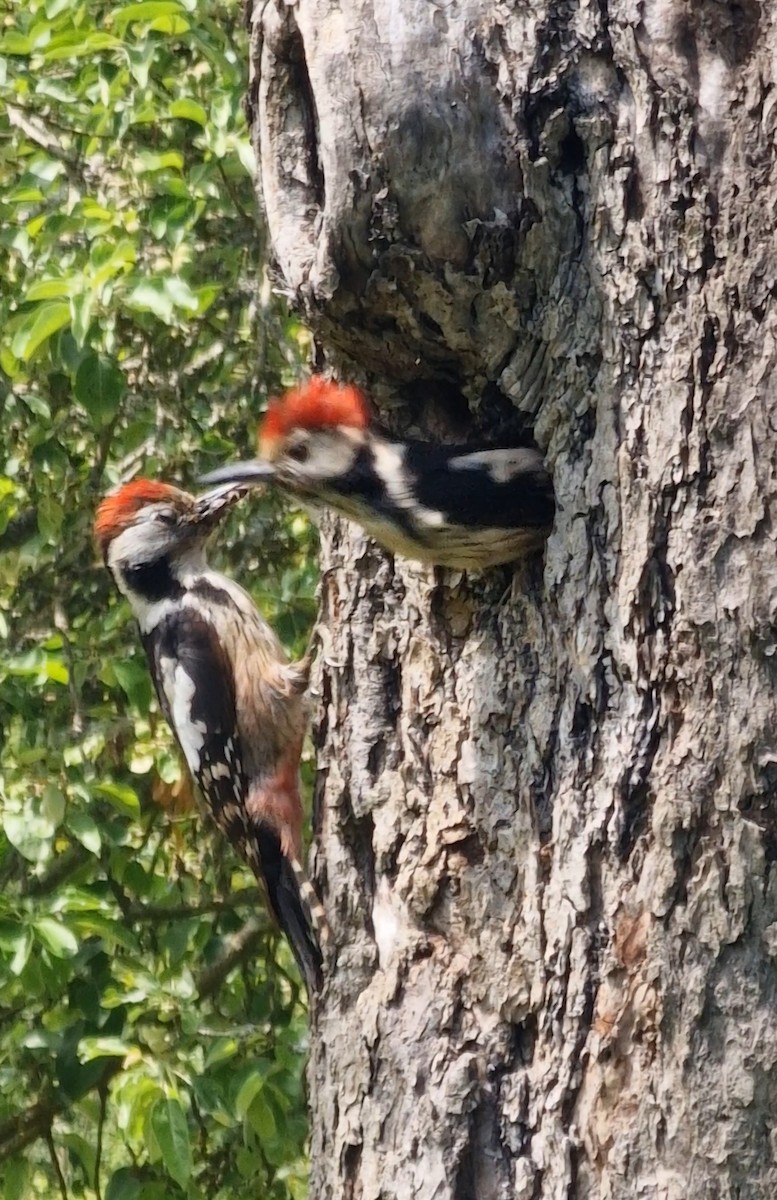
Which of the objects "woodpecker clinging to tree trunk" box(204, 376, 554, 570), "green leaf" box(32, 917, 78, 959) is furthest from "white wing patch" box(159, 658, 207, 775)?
"woodpecker clinging to tree trunk" box(204, 376, 554, 570)

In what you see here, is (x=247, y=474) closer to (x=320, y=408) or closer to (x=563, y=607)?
(x=320, y=408)

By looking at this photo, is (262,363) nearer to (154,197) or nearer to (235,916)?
(154,197)

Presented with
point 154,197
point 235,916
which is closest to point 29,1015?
point 235,916

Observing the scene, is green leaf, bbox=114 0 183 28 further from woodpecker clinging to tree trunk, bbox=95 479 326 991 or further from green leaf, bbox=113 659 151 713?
green leaf, bbox=113 659 151 713

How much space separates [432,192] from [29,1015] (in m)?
2.20

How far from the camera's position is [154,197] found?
3031 millimetres

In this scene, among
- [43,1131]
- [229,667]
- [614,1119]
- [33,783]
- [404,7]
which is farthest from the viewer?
[229,667]

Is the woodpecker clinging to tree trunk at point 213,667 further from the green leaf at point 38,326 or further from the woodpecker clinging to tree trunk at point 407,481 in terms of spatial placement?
the woodpecker clinging to tree trunk at point 407,481

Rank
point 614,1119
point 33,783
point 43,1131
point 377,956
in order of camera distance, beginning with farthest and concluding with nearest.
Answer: point 43,1131
point 33,783
point 377,956
point 614,1119

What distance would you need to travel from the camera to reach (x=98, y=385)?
2732 millimetres

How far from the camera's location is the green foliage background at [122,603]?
267 centimetres

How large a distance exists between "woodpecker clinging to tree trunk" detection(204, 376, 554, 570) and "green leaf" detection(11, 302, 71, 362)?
0.63 m

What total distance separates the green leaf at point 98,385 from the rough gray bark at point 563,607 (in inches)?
31.9

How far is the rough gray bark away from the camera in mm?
1563
